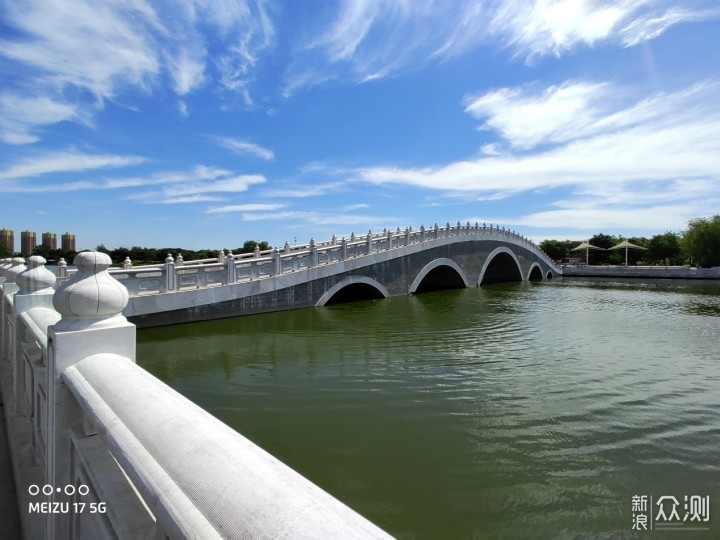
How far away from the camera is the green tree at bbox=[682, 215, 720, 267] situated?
134 ft

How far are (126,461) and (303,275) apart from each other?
1351 cm

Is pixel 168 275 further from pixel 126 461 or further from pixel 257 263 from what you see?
pixel 126 461

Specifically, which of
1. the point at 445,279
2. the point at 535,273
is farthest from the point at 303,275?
the point at 535,273

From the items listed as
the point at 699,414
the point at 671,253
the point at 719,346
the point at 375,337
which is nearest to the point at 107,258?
the point at 699,414

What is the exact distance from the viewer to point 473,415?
17.5ft

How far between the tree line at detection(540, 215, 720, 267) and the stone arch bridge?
1095 inches

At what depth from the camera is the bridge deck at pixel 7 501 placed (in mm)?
2428

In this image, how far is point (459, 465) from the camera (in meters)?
4.09

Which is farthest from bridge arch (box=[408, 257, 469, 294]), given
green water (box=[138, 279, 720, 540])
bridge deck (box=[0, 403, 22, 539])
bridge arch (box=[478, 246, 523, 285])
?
bridge deck (box=[0, 403, 22, 539])

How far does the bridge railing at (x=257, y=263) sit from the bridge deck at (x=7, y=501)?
7.37 meters

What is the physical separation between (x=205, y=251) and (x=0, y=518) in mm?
33157

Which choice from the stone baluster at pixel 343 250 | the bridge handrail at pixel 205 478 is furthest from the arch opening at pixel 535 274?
the bridge handrail at pixel 205 478

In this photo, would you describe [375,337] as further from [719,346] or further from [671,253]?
[671,253]

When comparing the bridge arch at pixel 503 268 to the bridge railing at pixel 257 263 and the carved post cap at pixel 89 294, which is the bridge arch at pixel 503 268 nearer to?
the bridge railing at pixel 257 263
